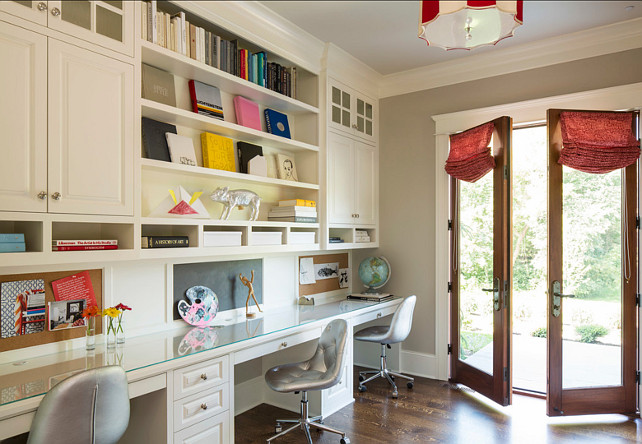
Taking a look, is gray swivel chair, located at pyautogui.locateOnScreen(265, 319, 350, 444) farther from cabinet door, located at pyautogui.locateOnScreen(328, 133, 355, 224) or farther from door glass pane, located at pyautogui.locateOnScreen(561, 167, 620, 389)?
door glass pane, located at pyautogui.locateOnScreen(561, 167, 620, 389)

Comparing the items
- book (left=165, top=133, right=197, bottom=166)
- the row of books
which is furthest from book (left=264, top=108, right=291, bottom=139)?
book (left=165, top=133, right=197, bottom=166)

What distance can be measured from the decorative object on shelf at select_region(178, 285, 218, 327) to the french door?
2.16m

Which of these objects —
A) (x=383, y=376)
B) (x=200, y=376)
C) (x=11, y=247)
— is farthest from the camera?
(x=383, y=376)

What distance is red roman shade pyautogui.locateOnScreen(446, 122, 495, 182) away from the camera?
3.51 metres

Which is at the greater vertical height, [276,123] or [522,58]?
[522,58]

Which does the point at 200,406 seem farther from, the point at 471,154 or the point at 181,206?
the point at 471,154

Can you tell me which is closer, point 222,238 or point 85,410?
point 85,410

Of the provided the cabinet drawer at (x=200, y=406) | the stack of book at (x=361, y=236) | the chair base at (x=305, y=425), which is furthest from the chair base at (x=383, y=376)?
the cabinet drawer at (x=200, y=406)

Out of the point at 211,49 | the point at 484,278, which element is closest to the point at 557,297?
the point at 484,278

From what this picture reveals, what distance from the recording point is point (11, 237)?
184cm

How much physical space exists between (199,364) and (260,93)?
186cm

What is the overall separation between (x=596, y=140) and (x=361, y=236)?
6.72 feet

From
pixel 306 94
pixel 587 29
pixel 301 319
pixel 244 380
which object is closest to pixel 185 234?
pixel 301 319

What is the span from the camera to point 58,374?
1.88 metres
